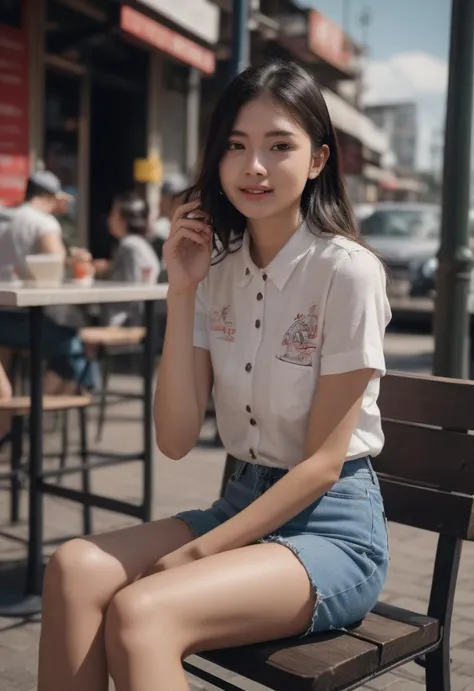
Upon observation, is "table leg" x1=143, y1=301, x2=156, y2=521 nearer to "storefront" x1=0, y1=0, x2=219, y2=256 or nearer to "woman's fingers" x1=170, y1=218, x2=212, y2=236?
"woman's fingers" x1=170, y1=218, x2=212, y2=236

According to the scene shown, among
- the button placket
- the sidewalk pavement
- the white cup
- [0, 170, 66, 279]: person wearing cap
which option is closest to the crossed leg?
the button placket

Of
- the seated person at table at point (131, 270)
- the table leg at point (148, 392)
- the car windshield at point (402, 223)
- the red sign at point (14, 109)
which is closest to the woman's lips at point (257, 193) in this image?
the table leg at point (148, 392)

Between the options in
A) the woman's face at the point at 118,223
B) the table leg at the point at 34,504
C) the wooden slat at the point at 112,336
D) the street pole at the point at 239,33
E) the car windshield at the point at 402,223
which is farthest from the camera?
the car windshield at the point at 402,223

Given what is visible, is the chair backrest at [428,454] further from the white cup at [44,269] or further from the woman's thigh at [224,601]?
the white cup at [44,269]

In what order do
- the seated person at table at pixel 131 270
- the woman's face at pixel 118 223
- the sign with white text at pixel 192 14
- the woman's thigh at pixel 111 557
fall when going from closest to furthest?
the woman's thigh at pixel 111 557, the seated person at table at pixel 131 270, the woman's face at pixel 118 223, the sign with white text at pixel 192 14

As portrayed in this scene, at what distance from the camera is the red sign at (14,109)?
1038cm

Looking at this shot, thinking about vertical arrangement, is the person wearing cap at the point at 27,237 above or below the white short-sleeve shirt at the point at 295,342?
above

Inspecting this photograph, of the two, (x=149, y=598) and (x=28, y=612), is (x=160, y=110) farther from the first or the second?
(x=149, y=598)

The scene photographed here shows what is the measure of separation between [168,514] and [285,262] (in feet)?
9.78

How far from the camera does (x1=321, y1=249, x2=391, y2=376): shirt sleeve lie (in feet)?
7.09

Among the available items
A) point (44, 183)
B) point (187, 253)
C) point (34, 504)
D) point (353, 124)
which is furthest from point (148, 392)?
point (353, 124)

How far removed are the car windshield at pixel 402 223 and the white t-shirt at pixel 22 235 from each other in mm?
13957

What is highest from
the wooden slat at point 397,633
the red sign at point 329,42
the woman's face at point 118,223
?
the red sign at point 329,42

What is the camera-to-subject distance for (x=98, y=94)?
1395 cm
